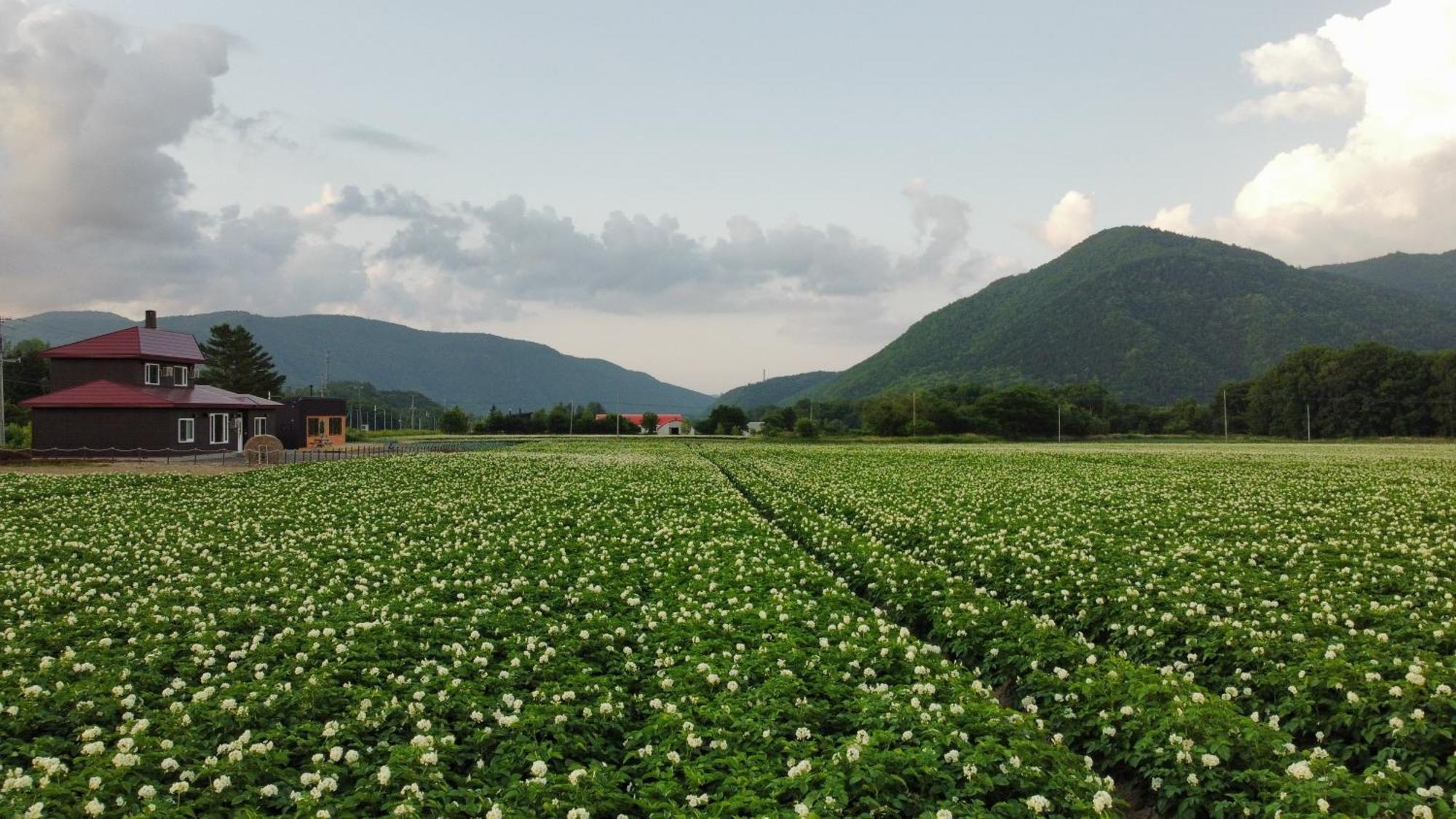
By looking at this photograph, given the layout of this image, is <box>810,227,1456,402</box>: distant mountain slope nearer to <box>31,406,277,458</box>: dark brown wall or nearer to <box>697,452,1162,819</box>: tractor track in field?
<box>31,406,277,458</box>: dark brown wall

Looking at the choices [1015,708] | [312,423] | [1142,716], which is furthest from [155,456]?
[1142,716]

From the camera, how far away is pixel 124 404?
46.6m

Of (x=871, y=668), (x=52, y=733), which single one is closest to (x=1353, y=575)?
(x=871, y=668)

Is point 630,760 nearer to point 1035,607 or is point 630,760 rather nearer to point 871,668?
point 871,668

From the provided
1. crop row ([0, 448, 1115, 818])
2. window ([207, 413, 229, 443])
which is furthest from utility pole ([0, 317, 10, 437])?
crop row ([0, 448, 1115, 818])

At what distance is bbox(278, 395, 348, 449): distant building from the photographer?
6638cm

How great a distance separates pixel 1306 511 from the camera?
20.4 m

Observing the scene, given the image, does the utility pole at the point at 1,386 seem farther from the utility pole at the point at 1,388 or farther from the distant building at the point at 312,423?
the distant building at the point at 312,423

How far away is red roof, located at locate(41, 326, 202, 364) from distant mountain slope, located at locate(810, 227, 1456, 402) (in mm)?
147304

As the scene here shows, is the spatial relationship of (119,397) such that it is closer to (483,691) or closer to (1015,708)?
(483,691)

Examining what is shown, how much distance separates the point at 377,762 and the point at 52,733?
10.6 ft

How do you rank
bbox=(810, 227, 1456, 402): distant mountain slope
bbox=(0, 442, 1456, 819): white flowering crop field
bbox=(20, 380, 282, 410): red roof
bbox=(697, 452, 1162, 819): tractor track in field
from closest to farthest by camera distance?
bbox=(0, 442, 1456, 819): white flowering crop field → bbox=(697, 452, 1162, 819): tractor track in field → bbox=(20, 380, 282, 410): red roof → bbox=(810, 227, 1456, 402): distant mountain slope

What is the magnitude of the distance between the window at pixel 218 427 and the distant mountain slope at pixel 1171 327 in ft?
475

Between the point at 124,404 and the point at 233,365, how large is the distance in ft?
189
